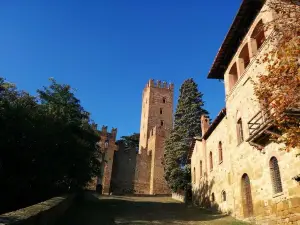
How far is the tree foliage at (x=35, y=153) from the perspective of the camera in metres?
14.7

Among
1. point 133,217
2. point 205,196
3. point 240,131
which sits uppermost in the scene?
point 240,131

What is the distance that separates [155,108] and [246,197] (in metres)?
45.6

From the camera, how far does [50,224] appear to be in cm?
948

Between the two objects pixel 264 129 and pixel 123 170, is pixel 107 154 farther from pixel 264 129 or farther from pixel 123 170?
pixel 264 129

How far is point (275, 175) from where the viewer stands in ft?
37.5

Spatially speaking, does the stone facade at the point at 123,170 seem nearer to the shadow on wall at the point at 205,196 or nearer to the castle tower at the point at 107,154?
the castle tower at the point at 107,154

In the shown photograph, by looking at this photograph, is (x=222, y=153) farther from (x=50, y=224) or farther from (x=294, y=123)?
(x=50, y=224)

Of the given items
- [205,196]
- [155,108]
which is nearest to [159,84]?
[155,108]

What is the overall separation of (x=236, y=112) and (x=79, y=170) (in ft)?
35.2

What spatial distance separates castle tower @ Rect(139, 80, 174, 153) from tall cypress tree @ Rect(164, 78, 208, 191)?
69.3 feet

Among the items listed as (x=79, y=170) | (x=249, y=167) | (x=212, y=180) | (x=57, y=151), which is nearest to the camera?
(x=249, y=167)

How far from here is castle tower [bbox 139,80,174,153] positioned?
5741cm

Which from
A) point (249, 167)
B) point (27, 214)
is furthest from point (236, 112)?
point (27, 214)

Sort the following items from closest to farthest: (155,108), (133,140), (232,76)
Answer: (232,76) < (155,108) < (133,140)
